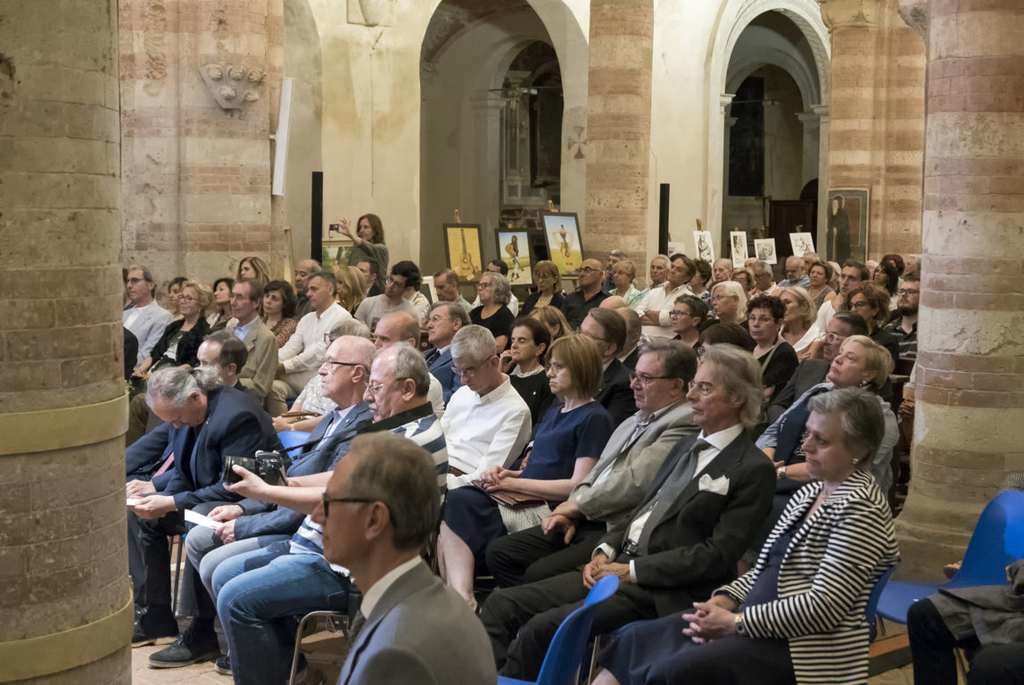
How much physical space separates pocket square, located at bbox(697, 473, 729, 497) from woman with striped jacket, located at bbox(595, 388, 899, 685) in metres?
0.26

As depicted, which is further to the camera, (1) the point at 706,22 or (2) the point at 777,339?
(1) the point at 706,22

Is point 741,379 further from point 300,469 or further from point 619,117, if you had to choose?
point 619,117

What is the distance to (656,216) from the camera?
2148cm

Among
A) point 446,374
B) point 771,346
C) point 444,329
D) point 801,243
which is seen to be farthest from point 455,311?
point 801,243

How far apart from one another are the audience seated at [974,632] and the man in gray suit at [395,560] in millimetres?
2258

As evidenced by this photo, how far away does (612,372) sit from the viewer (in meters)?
6.95

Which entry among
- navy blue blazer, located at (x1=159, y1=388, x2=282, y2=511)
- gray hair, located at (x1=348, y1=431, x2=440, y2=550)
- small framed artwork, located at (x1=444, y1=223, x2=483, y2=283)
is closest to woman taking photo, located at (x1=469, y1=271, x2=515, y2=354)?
navy blue blazer, located at (x1=159, y1=388, x2=282, y2=511)

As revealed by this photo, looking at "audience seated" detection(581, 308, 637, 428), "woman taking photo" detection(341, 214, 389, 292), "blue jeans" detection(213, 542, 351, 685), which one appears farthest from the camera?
"woman taking photo" detection(341, 214, 389, 292)

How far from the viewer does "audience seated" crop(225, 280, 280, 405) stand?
341 inches

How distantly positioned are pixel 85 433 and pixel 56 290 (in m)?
0.44

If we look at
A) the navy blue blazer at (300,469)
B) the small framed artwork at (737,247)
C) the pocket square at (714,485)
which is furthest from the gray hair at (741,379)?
the small framed artwork at (737,247)

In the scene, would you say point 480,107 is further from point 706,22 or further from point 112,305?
point 112,305

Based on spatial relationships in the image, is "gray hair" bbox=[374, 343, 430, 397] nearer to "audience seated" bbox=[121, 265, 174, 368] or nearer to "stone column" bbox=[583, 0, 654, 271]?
"audience seated" bbox=[121, 265, 174, 368]

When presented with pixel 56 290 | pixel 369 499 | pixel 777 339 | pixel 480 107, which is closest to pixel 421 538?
pixel 369 499
